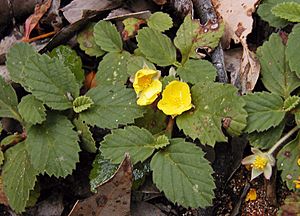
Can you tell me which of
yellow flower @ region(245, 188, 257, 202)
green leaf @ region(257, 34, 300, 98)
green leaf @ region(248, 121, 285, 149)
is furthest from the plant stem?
yellow flower @ region(245, 188, 257, 202)

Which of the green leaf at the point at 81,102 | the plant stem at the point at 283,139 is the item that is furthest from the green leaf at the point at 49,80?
the plant stem at the point at 283,139

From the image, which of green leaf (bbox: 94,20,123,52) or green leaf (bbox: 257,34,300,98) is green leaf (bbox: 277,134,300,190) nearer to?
green leaf (bbox: 257,34,300,98)

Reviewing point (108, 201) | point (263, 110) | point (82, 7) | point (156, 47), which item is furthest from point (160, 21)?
point (108, 201)

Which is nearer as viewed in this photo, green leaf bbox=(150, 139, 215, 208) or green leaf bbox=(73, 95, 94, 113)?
green leaf bbox=(150, 139, 215, 208)

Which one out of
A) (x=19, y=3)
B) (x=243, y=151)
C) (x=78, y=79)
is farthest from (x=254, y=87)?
(x=19, y=3)

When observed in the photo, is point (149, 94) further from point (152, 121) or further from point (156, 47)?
point (156, 47)
